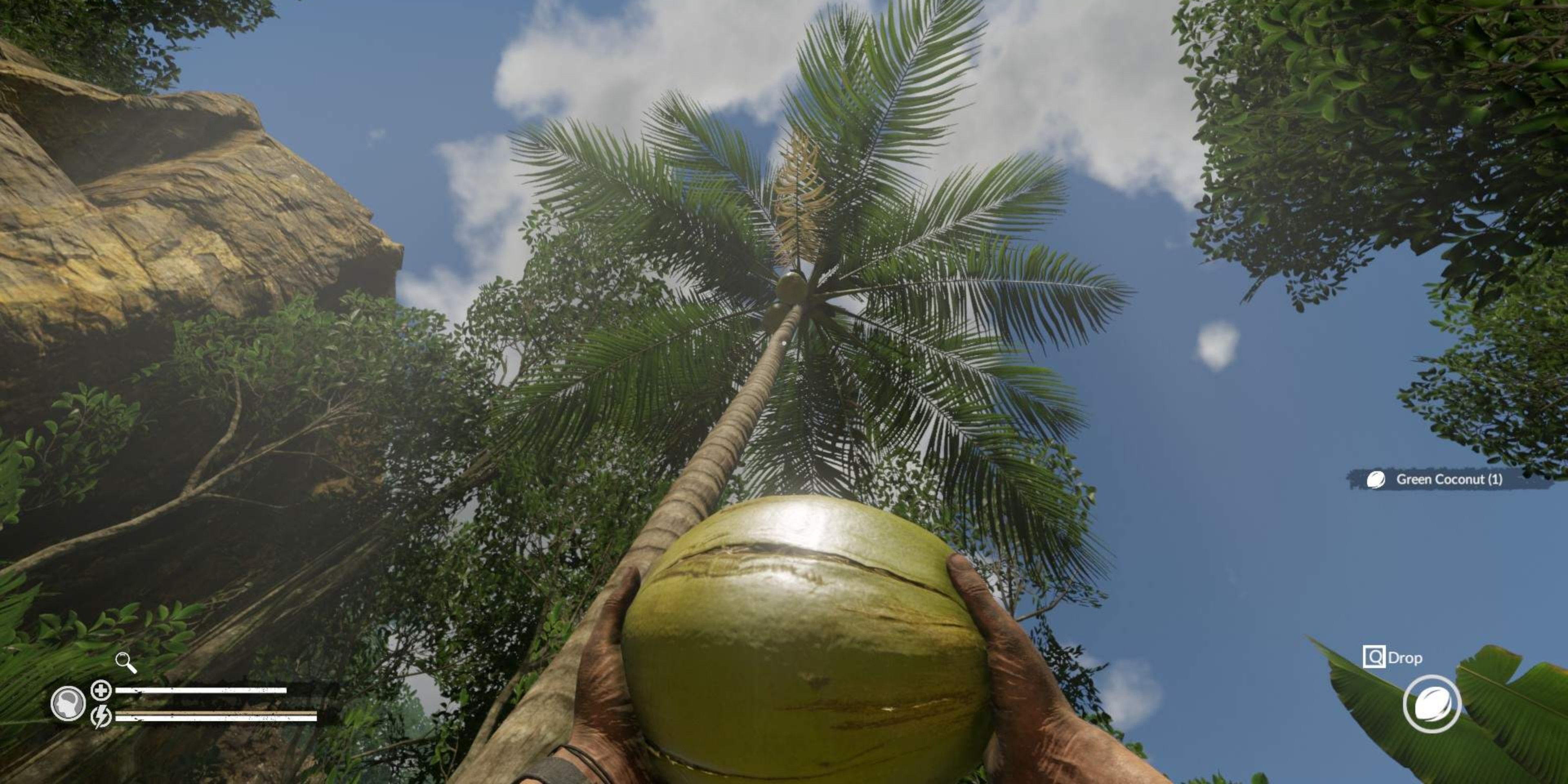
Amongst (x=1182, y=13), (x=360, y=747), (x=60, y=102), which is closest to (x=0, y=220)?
(x=60, y=102)

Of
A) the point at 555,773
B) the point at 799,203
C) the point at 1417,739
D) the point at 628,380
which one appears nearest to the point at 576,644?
the point at 555,773

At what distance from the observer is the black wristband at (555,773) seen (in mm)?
1012

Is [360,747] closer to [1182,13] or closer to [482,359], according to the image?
[482,359]

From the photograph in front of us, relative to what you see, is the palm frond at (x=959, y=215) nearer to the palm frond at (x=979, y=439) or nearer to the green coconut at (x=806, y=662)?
the palm frond at (x=979, y=439)

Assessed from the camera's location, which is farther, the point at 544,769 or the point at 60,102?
the point at 60,102

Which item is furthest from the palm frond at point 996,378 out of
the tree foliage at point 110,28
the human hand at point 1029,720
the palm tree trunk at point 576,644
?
the tree foliage at point 110,28

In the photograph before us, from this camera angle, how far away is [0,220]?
8.10m

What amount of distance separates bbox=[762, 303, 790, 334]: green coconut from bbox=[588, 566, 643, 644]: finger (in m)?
6.76

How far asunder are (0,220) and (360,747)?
30.0 ft

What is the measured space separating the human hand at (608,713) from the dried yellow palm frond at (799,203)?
20.8 ft

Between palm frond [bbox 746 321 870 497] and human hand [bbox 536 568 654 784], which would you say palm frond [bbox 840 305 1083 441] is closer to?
palm frond [bbox 746 321 870 497]

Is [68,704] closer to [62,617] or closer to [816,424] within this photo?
[62,617]

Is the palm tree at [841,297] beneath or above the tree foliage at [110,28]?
beneath

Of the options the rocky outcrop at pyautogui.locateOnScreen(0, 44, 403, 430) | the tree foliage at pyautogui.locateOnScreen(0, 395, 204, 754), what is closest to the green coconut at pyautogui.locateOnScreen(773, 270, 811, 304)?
the tree foliage at pyautogui.locateOnScreen(0, 395, 204, 754)
